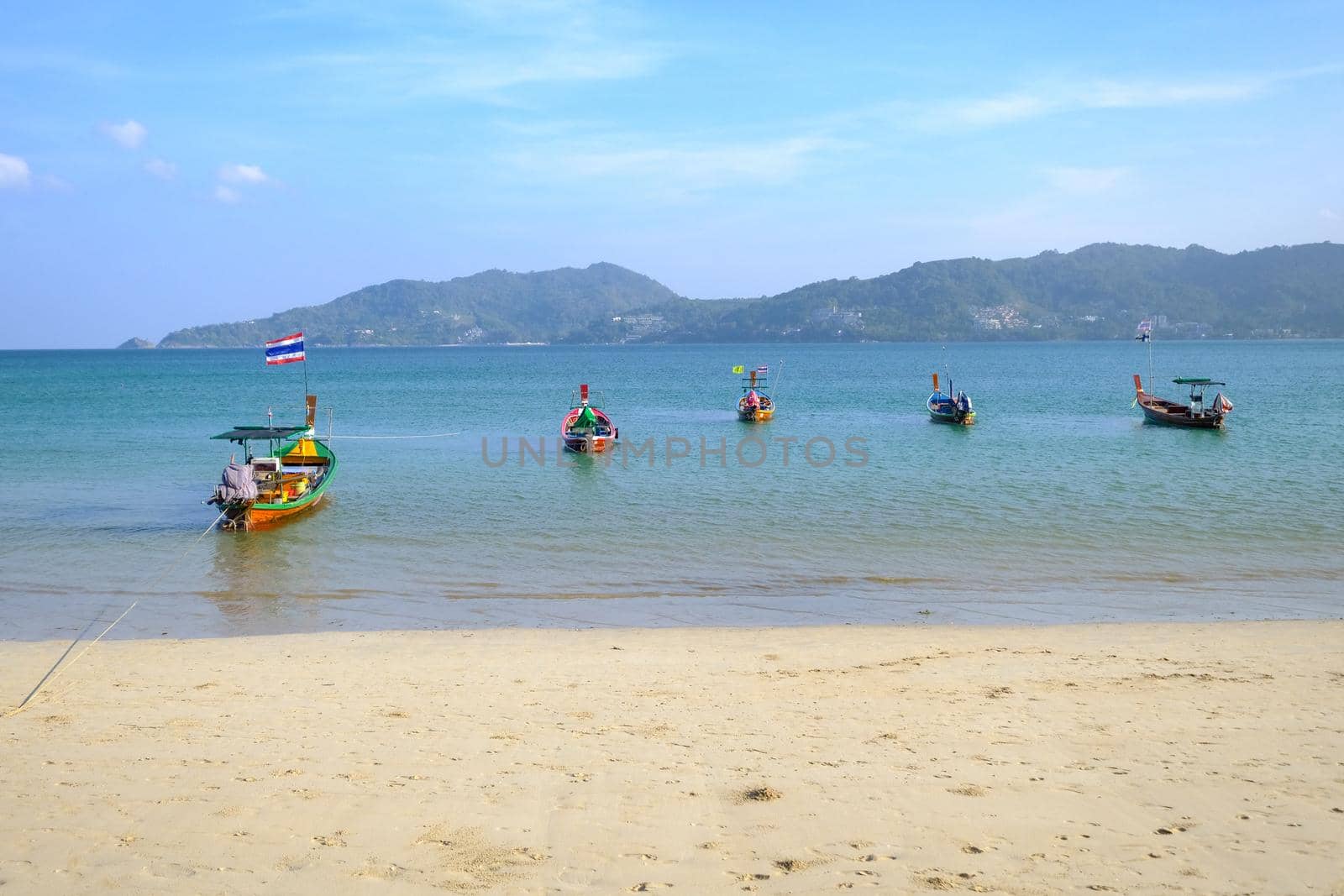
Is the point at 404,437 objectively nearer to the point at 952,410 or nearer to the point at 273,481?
the point at 273,481

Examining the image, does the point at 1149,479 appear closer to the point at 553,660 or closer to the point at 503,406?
the point at 553,660

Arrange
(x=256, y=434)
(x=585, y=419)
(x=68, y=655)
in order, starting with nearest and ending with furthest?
(x=68, y=655) < (x=256, y=434) < (x=585, y=419)

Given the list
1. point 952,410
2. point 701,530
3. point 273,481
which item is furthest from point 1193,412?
point 273,481

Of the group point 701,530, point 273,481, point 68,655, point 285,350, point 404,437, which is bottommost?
point 701,530

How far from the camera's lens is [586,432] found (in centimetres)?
3256

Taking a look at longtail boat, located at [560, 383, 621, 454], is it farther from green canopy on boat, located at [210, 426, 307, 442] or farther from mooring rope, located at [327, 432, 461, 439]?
green canopy on boat, located at [210, 426, 307, 442]

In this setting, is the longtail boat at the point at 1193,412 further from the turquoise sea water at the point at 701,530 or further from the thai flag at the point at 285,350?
the thai flag at the point at 285,350

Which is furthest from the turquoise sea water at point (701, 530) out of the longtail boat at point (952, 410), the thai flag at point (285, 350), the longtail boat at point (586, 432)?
the thai flag at point (285, 350)

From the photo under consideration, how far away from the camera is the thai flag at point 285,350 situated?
23078 mm

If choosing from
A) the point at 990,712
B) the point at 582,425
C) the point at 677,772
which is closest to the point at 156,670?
the point at 677,772

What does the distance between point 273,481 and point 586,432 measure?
12666 millimetres

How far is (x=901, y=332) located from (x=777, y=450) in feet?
552

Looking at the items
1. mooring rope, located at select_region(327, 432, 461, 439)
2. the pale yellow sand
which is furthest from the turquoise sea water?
the pale yellow sand

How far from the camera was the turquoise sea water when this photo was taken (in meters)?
14.1
